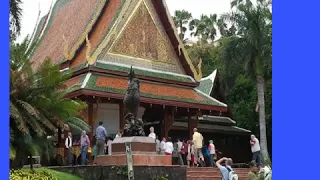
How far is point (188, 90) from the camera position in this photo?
22266mm

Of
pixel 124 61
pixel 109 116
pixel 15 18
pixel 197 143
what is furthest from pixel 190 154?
pixel 15 18

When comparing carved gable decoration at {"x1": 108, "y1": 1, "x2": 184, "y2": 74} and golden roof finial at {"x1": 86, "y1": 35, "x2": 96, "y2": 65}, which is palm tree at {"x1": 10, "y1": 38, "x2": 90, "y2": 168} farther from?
carved gable decoration at {"x1": 108, "y1": 1, "x2": 184, "y2": 74}

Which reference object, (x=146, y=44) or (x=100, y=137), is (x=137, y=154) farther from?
(x=146, y=44)

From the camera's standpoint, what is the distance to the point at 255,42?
2545cm

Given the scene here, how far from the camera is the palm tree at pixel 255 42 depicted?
25.4 meters

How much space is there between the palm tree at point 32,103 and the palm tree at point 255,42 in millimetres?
15484

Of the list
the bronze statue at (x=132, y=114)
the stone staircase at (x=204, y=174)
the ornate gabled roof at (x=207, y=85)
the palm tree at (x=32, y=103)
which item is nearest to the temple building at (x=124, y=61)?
the stone staircase at (x=204, y=174)

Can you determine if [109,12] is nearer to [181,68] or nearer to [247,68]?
[181,68]

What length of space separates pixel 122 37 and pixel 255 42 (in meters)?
7.50

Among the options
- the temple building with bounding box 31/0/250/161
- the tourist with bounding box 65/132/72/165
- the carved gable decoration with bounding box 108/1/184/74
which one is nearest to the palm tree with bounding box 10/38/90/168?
the tourist with bounding box 65/132/72/165

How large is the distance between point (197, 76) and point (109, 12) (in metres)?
4.69

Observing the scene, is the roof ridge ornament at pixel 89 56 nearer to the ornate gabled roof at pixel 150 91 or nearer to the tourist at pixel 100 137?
the ornate gabled roof at pixel 150 91

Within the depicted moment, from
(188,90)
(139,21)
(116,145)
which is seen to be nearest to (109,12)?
(139,21)

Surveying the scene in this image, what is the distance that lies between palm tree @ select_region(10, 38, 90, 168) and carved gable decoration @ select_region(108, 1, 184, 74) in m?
9.43
